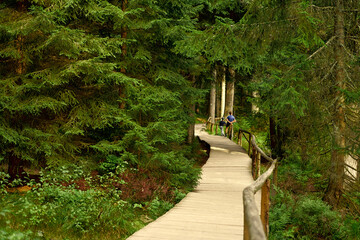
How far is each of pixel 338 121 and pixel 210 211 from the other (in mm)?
5282

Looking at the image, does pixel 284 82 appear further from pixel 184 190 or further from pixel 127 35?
pixel 127 35

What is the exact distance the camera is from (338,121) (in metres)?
10.0

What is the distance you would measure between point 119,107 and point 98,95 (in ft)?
2.73

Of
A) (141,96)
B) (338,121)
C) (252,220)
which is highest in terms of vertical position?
(141,96)

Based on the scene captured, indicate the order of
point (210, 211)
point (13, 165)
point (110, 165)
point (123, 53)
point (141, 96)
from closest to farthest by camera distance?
1. point (210, 211)
2. point (110, 165)
3. point (141, 96)
4. point (13, 165)
5. point (123, 53)

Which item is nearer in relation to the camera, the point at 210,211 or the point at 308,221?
the point at 210,211

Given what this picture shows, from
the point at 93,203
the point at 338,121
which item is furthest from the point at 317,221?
the point at 93,203

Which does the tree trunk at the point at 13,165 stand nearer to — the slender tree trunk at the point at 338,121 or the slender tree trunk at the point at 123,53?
the slender tree trunk at the point at 123,53

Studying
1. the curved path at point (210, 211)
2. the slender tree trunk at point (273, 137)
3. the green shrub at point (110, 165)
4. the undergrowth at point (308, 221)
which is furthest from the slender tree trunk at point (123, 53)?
the slender tree trunk at point (273, 137)

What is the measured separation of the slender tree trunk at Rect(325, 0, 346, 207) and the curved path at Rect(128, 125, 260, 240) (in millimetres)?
2658

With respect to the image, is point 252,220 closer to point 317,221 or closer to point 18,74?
point 317,221

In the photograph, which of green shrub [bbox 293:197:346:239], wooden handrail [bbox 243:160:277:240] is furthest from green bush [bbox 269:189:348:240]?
wooden handrail [bbox 243:160:277:240]

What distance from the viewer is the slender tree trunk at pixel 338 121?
32.0 ft

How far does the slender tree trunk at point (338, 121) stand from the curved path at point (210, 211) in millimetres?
2658
